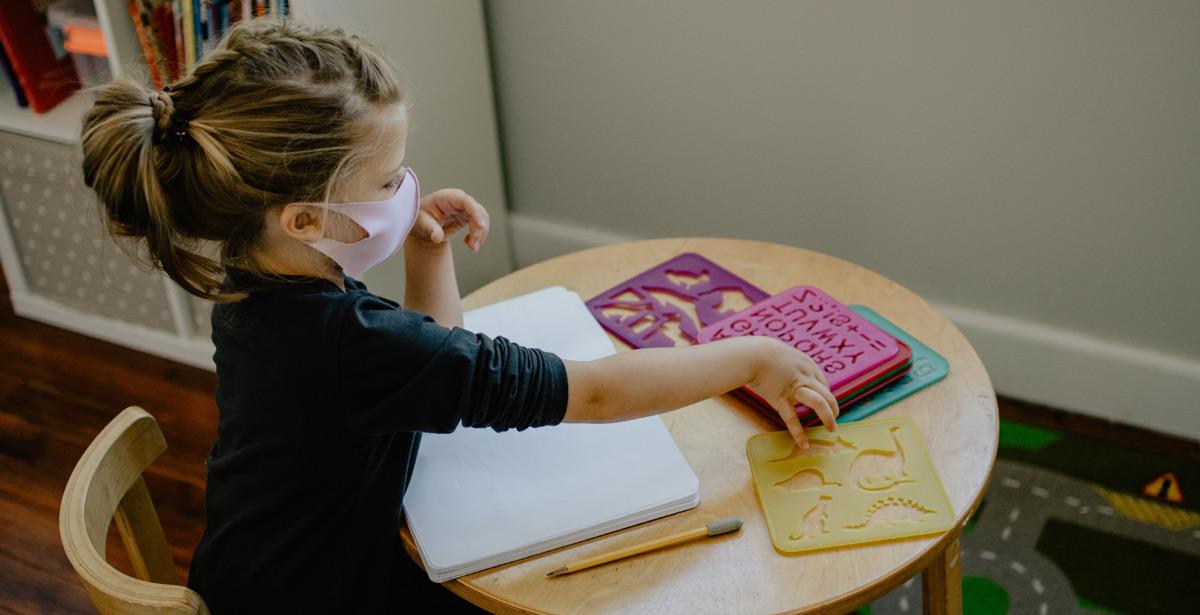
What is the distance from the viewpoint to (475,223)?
117cm

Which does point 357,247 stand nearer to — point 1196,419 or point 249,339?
point 249,339

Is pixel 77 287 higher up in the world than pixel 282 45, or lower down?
lower down

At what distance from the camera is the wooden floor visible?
5.71ft

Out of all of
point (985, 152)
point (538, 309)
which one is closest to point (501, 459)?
point (538, 309)

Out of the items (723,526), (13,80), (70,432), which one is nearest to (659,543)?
(723,526)

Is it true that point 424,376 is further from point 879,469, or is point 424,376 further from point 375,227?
point 879,469

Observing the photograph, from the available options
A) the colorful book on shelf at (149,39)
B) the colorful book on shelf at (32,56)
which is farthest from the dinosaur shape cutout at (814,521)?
the colorful book on shelf at (32,56)

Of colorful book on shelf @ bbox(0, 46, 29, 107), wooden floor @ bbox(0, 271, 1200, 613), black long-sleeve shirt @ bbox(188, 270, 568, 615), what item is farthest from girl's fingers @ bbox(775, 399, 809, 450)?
colorful book on shelf @ bbox(0, 46, 29, 107)

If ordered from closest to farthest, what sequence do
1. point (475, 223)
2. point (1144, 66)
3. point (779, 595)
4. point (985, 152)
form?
point (779, 595) → point (475, 223) → point (1144, 66) → point (985, 152)

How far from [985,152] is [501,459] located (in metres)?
1.11

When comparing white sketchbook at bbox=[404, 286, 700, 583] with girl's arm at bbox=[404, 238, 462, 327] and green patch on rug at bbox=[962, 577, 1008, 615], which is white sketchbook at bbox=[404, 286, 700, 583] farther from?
green patch on rug at bbox=[962, 577, 1008, 615]

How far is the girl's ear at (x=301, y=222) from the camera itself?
89cm

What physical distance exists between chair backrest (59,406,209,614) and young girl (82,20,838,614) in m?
0.08

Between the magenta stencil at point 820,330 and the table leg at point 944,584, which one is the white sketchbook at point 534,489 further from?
the table leg at point 944,584
